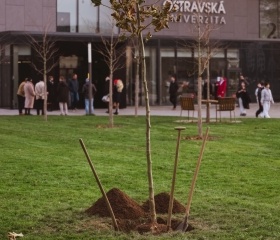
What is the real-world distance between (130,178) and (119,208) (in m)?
4.11

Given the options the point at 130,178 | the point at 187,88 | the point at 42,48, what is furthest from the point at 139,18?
the point at 187,88

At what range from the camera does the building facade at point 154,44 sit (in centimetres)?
4600

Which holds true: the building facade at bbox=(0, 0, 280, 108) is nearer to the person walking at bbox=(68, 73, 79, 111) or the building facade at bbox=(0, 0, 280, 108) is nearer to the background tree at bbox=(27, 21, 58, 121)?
the background tree at bbox=(27, 21, 58, 121)

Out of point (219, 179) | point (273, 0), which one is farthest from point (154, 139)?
point (273, 0)

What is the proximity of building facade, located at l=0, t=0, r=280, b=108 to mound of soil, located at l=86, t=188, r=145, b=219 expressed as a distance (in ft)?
112

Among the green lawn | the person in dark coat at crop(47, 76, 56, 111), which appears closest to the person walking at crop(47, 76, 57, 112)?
the person in dark coat at crop(47, 76, 56, 111)

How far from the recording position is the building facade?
4600 cm

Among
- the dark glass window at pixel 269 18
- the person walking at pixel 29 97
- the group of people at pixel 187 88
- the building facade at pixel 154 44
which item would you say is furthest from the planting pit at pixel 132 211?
the dark glass window at pixel 269 18

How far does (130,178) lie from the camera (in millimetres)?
14047

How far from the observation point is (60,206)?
1108 cm

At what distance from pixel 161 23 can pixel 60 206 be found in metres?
3.10

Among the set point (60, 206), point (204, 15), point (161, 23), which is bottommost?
point (60, 206)

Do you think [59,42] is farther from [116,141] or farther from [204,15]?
[116,141]

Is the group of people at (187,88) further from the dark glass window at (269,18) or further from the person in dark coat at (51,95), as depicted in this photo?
the dark glass window at (269,18)
